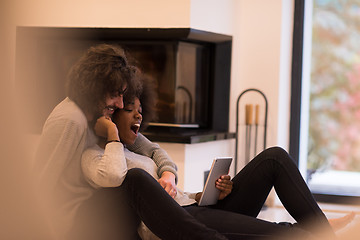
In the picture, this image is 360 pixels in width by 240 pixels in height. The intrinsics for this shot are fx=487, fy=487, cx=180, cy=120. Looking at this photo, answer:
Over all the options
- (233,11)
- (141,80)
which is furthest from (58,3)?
(141,80)

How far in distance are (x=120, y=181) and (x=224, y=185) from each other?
39 cm

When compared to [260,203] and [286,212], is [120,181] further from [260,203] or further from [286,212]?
[286,212]

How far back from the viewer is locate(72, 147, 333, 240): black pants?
1189 mm

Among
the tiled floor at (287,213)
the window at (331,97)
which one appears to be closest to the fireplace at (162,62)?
the tiled floor at (287,213)

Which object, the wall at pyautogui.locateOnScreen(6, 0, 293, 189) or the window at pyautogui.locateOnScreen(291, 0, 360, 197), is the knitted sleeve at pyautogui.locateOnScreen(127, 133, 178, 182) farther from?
the window at pyautogui.locateOnScreen(291, 0, 360, 197)

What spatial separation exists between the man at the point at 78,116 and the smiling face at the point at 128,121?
0.07m

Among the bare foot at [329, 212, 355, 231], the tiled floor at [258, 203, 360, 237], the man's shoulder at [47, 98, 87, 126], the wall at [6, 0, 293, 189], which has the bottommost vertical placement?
the tiled floor at [258, 203, 360, 237]

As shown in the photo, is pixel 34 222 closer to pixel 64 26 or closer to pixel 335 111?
pixel 64 26

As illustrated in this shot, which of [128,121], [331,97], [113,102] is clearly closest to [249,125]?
[331,97]

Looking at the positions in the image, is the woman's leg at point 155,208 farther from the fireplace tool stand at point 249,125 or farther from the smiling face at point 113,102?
the fireplace tool stand at point 249,125

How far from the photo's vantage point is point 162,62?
9.86 feet

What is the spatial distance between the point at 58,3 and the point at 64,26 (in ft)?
0.50

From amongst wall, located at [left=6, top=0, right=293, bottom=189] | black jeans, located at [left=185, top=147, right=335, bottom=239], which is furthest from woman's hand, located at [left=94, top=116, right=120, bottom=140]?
wall, located at [left=6, top=0, right=293, bottom=189]

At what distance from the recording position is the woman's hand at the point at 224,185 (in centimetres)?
147
